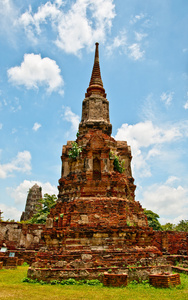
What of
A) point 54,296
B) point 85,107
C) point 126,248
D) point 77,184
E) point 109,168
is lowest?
point 54,296

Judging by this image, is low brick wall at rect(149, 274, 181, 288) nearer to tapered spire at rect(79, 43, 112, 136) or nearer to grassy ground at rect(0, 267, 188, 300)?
grassy ground at rect(0, 267, 188, 300)

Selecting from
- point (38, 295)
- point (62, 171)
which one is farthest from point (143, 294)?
point (62, 171)

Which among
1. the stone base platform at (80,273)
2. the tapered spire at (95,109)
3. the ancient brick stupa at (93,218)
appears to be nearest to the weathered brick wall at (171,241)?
the ancient brick stupa at (93,218)

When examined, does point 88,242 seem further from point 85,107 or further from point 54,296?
point 85,107

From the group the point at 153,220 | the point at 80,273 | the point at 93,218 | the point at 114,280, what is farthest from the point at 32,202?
the point at 114,280

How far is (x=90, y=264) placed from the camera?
31.8 feet

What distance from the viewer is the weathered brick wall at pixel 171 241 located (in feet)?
72.1

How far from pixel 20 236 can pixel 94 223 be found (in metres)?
12.0

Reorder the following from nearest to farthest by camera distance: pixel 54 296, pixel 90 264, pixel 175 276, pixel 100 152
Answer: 1. pixel 54 296
2. pixel 175 276
3. pixel 90 264
4. pixel 100 152

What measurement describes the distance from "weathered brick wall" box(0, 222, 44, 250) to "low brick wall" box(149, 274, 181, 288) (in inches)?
557

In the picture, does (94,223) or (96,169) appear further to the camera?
(96,169)

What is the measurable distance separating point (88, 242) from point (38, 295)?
12.9 feet

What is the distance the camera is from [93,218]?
1184 cm

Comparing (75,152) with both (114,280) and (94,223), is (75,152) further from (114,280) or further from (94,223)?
(114,280)
